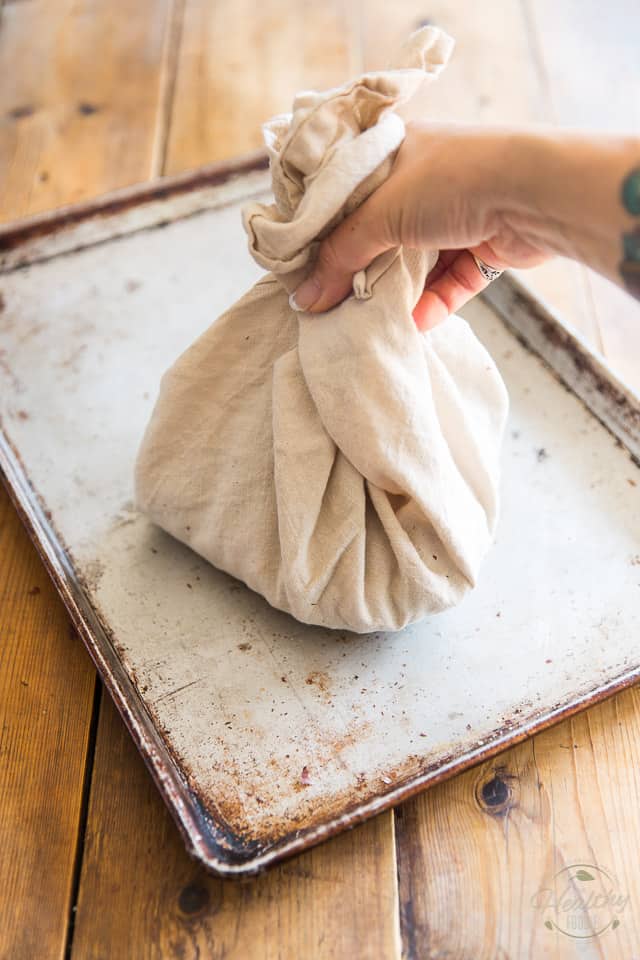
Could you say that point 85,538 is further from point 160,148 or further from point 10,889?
point 160,148

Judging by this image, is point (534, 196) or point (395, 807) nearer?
point (534, 196)

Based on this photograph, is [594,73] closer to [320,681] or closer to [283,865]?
[320,681]

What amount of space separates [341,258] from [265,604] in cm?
26

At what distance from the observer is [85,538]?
688mm

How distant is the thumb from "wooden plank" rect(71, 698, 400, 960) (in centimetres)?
33

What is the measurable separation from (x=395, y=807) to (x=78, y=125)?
37.1 inches

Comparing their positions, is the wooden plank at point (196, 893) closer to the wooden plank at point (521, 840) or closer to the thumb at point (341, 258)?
the wooden plank at point (521, 840)

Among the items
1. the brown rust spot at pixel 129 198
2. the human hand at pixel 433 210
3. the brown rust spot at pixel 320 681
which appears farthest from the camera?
the brown rust spot at pixel 129 198

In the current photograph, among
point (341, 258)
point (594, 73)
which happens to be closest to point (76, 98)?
point (594, 73)

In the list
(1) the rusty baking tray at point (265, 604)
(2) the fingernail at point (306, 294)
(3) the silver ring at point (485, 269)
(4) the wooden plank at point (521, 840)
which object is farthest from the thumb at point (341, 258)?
(4) the wooden plank at point (521, 840)

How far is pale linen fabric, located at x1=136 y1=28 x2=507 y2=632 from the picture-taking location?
20.6 inches

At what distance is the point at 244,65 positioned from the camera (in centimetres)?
120

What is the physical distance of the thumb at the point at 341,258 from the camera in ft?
1.70

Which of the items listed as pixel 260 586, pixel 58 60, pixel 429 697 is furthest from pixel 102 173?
pixel 429 697
